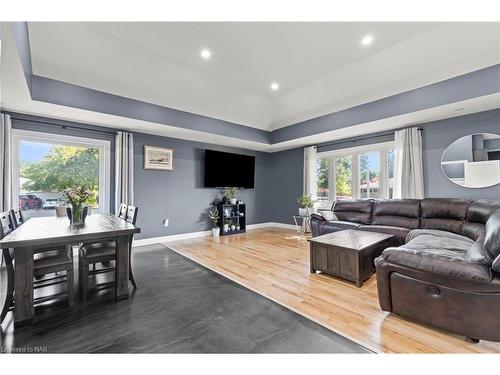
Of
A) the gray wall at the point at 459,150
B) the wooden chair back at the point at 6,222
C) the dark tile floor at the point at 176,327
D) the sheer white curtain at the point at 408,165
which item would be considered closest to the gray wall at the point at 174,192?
the wooden chair back at the point at 6,222

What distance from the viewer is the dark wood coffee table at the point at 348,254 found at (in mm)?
2760

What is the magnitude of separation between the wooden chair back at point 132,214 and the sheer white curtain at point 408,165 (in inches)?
187

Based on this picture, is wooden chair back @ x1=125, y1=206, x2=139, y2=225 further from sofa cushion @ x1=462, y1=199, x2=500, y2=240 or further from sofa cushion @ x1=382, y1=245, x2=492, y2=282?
sofa cushion @ x1=462, y1=199, x2=500, y2=240

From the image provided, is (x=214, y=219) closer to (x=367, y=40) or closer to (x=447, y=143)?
(x=367, y=40)

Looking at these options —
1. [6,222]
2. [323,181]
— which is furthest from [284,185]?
[6,222]

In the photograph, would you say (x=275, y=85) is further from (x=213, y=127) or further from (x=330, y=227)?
(x=330, y=227)

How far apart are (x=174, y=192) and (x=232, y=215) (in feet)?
5.46

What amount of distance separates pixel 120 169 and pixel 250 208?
3672 millimetres

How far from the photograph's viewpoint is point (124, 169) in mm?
4430

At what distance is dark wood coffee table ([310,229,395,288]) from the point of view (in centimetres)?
276

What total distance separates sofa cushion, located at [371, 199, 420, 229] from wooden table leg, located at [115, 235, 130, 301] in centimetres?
424

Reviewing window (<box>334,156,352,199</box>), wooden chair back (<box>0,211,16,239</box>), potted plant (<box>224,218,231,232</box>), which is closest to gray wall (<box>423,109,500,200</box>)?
window (<box>334,156,352,199</box>)

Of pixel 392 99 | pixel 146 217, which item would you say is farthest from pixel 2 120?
pixel 392 99
